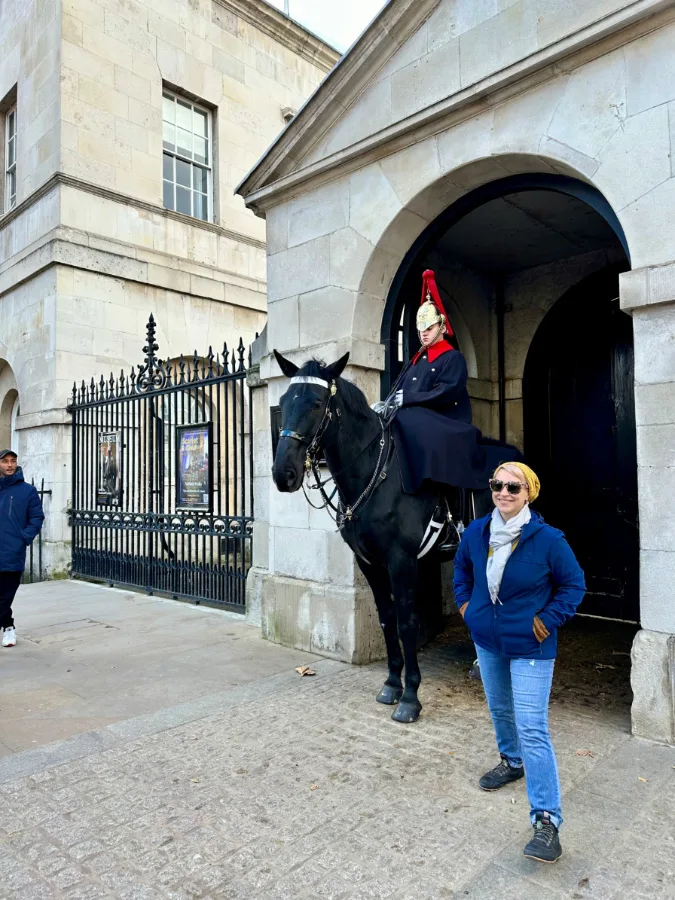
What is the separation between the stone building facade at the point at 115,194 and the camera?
457 inches

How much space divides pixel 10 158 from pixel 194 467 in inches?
392

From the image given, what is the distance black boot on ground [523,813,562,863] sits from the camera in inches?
106

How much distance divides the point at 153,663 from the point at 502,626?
4008 millimetres

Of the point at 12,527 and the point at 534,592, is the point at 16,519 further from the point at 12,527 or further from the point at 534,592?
the point at 534,592

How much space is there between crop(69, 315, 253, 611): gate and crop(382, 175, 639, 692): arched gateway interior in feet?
9.30

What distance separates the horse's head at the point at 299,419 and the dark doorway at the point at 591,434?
4.17 m

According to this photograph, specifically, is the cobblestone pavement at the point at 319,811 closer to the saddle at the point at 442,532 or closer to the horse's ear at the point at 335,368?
the saddle at the point at 442,532

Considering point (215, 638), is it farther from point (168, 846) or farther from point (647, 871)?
point (647, 871)

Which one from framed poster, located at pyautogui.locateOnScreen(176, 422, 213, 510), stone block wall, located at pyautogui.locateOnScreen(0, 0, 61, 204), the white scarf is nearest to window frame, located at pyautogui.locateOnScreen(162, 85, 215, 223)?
stone block wall, located at pyautogui.locateOnScreen(0, 0, 61, 204)

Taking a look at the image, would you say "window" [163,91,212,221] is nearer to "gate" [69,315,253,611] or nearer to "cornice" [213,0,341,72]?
"cornice" [213,0,341,72]

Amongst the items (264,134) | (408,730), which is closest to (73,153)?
(264,134)

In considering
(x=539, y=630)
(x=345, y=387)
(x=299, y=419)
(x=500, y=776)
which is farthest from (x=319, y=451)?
(x=500, y=776)

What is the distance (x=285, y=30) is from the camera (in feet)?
50.8

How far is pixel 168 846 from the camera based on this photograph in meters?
2.90
